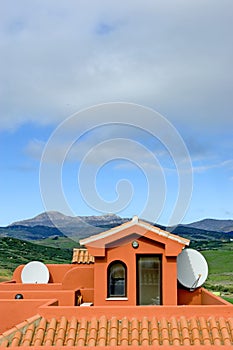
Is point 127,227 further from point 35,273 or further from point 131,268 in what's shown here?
point 35,273

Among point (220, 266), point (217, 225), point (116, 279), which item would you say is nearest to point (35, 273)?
point (116, 279)

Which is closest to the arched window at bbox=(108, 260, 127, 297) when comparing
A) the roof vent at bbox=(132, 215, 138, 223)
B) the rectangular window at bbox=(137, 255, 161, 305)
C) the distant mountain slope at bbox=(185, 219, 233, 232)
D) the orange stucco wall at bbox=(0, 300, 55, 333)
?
the rectangular window at bbox=(137, 255, 161, 305)

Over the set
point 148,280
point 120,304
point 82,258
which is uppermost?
point 82,258

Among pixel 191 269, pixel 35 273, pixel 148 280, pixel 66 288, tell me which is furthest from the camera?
pixel 35 273

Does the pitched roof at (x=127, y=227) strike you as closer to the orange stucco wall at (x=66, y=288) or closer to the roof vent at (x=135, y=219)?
the roof vent at (x=135, y=219)

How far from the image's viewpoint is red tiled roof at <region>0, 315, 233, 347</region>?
10867 millimetres

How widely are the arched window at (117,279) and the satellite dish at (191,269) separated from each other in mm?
2173

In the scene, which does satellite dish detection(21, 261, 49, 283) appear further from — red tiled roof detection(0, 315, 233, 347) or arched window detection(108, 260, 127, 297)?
red tiled roof detection(0, 315, 233, 347)

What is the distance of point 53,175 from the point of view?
17.0 m

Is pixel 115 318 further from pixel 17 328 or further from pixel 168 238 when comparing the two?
pixel 168 238

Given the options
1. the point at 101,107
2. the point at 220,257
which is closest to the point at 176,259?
the point at 101,107

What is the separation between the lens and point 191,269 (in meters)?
17.3

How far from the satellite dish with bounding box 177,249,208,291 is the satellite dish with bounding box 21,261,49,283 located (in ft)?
21.3

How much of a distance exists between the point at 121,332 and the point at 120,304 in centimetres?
441
